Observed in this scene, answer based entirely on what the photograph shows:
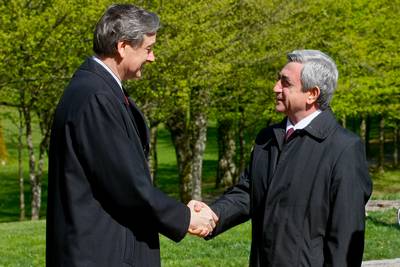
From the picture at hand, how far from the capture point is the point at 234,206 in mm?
5215

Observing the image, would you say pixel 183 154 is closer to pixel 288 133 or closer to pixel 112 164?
pixel 288 133

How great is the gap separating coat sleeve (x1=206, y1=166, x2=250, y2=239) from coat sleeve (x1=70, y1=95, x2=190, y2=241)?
1.08m

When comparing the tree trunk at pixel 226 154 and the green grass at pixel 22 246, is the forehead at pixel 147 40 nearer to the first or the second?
the green grass at pixel 22 246

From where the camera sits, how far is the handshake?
473 cm

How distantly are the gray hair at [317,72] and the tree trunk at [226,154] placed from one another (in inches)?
1068

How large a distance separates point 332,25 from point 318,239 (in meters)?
22.6

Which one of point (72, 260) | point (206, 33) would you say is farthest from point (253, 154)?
point (206, 33)

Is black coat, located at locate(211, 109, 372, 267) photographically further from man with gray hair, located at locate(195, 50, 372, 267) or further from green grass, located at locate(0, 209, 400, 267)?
green grass, located at locate(0, 209, 400, 267)

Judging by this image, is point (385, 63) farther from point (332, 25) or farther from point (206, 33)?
point (206, 33)

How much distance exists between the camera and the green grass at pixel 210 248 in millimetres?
10578

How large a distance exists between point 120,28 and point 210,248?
7638 millimetres

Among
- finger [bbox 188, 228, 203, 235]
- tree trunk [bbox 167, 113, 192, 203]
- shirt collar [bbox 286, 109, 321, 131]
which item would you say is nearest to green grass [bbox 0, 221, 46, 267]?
finger [bbox 188, 228, 203, 235]

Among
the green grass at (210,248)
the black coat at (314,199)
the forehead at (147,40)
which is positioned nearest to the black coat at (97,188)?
the forehead at (147,40)

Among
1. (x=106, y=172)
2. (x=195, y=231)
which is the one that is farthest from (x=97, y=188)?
(x=195, y=231)
